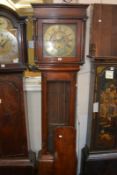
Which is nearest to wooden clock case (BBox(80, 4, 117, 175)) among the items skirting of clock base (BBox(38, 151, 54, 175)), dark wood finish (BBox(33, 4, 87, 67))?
dark wood finish (BBox(33, 4, 87, 67))

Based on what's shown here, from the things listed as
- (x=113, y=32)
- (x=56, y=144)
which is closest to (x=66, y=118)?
(x=56, y=144)

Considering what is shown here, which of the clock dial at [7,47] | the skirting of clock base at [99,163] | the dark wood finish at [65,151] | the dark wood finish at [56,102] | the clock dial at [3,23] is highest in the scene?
the clock dial at [3,23]

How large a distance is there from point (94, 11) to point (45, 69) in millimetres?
702

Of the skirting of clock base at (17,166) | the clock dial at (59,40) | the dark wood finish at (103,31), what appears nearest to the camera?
the clock dial at (59,40)

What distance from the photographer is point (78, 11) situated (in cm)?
178

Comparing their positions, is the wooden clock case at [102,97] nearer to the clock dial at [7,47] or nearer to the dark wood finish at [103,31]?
the dark wood finish at [103,31]

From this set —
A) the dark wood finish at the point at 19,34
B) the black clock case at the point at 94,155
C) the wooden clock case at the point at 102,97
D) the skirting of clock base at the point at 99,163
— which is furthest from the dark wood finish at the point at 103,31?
the skirting of clock base at the point at 99,163

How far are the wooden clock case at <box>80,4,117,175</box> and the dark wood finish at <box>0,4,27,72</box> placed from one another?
0.63m

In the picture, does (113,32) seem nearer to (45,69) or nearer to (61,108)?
(45,69)

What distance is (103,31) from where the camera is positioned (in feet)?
6.50

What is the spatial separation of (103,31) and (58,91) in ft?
2.35

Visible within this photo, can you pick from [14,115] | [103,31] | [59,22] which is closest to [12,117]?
[14,115]

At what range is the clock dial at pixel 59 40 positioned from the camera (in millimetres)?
1839

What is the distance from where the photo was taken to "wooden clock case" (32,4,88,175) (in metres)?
1.78
